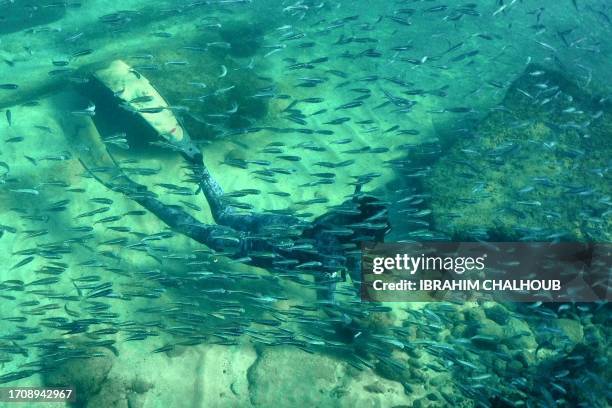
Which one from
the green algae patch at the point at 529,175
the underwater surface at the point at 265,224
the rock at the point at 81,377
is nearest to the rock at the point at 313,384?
the underwater surface at the point at 265,224

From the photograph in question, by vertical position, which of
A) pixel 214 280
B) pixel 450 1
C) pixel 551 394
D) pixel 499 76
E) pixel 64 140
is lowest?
pixel 551 394

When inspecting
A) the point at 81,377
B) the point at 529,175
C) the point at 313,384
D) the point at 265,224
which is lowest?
the point at 313,384

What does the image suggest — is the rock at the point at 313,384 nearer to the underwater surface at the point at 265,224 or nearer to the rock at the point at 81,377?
the underwater surface at the point at 265,224

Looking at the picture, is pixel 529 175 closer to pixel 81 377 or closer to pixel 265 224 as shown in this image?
pixel 265 224

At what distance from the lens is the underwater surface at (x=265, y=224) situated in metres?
6.55

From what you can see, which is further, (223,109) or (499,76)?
(499,76)

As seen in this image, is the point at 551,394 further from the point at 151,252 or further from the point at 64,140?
the point at 64,140

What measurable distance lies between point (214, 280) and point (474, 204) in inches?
217

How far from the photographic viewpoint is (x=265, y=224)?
773 cm

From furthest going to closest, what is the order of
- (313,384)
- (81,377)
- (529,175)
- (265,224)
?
(529,175) < (265,224) < (313,384) < (81,377)

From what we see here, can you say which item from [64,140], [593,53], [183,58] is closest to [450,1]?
[593,53]

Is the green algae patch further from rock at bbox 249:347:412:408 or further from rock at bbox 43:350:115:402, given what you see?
rock at bbox 43:350:115:402

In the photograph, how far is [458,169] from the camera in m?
9.70

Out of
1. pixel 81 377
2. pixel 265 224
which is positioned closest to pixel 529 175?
pixel 265 224
